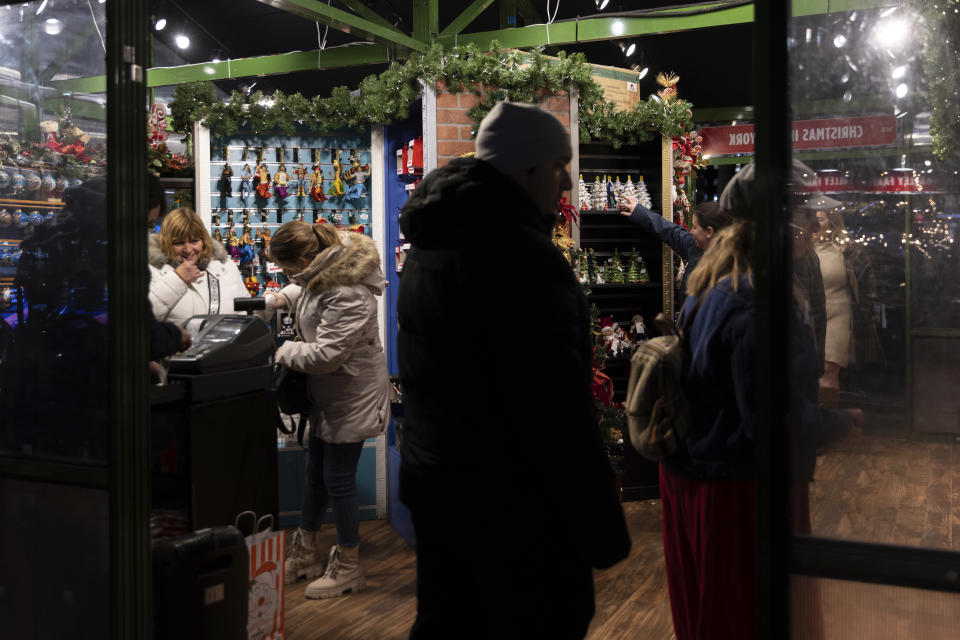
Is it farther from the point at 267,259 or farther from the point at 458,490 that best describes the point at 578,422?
the point at 267,259

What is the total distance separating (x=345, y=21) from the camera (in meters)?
5.50

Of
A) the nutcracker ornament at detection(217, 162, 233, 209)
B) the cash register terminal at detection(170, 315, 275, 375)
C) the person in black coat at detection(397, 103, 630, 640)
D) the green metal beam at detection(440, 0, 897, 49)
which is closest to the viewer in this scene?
the person in black coat at detection(397, 103, 630, 640)

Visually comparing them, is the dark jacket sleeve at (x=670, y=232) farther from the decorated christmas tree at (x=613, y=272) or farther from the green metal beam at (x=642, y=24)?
the green metal beam at (x=642, y=24)

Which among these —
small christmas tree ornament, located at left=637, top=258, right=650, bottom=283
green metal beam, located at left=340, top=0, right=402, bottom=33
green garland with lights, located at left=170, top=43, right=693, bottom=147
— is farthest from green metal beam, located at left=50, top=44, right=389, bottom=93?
small christmas tree ornament, located at left=637, top=258, right=650, bottom=283

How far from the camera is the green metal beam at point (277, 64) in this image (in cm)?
687

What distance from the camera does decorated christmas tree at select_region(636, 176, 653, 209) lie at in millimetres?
6000

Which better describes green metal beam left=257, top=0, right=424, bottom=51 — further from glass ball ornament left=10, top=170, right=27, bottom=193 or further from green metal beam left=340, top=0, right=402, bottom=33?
glass ball ornament left=10, top=170, right=27, bottom=193

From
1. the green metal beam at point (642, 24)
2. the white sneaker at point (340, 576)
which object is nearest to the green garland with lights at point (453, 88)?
the green metal beam at point (642, 24)

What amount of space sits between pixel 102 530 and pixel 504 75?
11.0 feet

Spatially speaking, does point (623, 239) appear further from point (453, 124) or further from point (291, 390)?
point (291, 390)

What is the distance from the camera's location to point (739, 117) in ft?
40.0

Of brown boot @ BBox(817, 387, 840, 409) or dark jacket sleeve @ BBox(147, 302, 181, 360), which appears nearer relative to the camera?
brown boot @ BBox(817, 387, 840, 409)

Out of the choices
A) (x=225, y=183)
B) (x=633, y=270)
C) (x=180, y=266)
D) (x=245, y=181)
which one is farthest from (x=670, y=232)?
(x=180, y=266)

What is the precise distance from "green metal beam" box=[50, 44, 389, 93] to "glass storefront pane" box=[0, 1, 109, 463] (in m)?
4.55
